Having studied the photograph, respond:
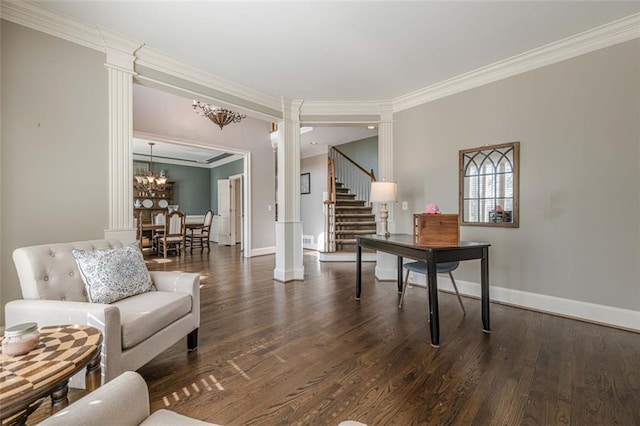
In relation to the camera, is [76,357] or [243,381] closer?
[76,357]

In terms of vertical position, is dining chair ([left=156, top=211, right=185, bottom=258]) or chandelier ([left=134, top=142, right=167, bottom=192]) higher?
chandelier ([left=134, top=142, right=167, bottom=192])

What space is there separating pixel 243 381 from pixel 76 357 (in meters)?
0.96

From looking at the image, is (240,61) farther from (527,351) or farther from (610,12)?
(527,351)

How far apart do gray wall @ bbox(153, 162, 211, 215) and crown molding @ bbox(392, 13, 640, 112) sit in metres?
7.60

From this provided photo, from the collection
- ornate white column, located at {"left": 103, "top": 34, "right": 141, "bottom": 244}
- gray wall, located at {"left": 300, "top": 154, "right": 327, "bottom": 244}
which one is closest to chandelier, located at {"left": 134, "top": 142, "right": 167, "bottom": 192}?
gray wall, located at {"left": 300, "top": 154, "right": 327, "bottom": 244}

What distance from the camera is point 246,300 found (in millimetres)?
3262

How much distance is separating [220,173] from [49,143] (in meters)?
6.81

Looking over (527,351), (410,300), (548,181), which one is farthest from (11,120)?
(548,181)

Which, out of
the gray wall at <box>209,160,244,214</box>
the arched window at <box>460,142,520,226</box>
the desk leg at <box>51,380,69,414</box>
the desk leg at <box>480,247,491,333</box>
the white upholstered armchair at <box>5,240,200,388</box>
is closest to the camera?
the desk leg at <box>51,380,69,414</box>

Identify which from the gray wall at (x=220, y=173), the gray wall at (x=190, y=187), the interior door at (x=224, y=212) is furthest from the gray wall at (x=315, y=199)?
the gray wall at (x=190, y=187)

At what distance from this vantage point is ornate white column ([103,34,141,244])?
8.39ft

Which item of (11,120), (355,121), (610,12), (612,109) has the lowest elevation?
(11,120)

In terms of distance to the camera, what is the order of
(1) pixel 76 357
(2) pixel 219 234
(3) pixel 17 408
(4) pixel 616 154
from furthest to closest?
1. (2) pixel 219 234
2. (4) pixel 616 154
3. (1) pixel 76 357
4. (3) pixel 17 408

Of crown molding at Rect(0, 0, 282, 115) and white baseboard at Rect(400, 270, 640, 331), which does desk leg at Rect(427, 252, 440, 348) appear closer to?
white baseboard at Rect(400, 270, 640, 331)
